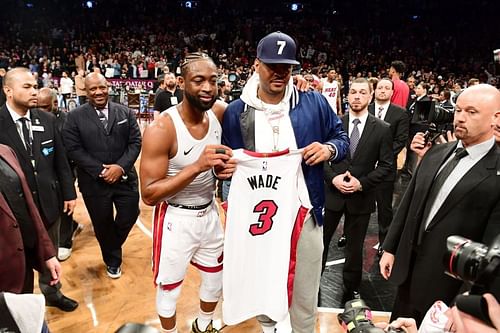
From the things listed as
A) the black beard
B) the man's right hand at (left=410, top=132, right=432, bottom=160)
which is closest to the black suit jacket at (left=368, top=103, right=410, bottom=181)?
the man's right hand at (left=410, top=132, right=432, bottom=160)

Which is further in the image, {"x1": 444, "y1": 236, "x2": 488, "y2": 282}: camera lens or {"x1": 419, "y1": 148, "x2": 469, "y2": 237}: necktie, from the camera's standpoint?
{"x1": 419, "y1": 148, "x2": 469, "y2": 237}: necktie

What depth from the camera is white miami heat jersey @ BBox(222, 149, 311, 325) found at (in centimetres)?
253

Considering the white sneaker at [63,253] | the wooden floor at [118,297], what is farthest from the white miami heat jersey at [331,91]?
the white sneaker at [63,253]

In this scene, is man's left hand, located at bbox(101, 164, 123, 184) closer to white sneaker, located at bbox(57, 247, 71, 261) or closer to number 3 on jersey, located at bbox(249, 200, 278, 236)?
white sneaker, located at bbox(57, 247, 71, 261)

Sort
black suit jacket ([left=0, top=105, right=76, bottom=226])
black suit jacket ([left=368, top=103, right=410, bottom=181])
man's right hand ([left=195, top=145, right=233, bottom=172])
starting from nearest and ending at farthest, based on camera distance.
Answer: man's right hand ([left=195, top=145, right=233, bottom=172])
black suit jacket ([left=0, top=105, right=76, bottom=226])
black suit jacket ([left=368, top=103, right=410, bottom=181])

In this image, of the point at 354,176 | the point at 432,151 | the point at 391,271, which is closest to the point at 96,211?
the point at 354,176

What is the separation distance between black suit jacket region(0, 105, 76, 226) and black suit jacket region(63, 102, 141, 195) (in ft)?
0.82

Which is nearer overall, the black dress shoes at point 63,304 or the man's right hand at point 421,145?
the man's right hand at point 421,145

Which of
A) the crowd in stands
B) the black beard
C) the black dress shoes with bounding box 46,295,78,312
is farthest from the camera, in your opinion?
the crowd in stands

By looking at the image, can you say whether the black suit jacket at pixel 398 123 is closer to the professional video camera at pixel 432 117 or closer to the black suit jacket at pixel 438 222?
the professional video camera at pixel 432 117

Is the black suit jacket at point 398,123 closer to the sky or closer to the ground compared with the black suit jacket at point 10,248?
closer to the sky

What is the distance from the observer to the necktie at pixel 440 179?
2.44 m

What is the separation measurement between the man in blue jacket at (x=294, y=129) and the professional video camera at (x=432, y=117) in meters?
0.49

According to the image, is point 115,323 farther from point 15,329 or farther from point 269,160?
point 15,329
